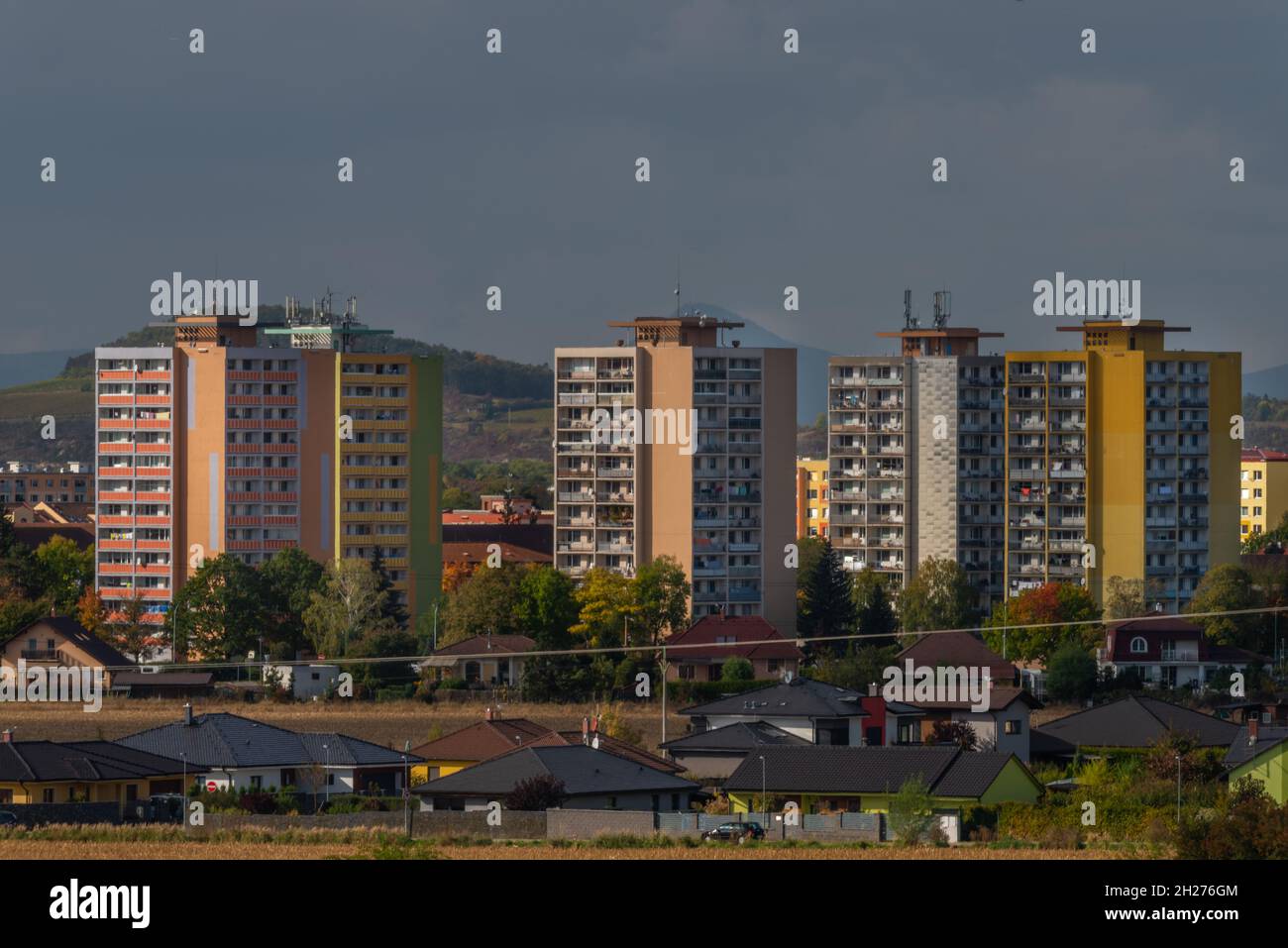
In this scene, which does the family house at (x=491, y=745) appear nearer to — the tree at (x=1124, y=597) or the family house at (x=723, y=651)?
the family house at (x=723, y=651)

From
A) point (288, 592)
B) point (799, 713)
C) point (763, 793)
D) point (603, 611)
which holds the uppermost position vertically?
point (288, 592)

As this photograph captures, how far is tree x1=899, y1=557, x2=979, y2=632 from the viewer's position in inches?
3856

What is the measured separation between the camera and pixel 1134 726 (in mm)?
65500

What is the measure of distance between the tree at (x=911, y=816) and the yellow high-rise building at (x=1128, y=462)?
59.0m

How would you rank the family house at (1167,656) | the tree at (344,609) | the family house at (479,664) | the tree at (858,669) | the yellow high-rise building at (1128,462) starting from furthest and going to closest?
the yellow high-rise building at (1128,462), the tree at (344,609), the family house at (1167,656), the family house at (479,664), the tree at (858,669)

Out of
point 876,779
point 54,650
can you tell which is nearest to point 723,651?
point 54,650

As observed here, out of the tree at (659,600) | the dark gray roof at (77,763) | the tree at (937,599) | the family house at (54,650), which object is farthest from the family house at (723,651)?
the dark gray roof at (77,763)

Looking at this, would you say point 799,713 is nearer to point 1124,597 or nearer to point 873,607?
point 873,607

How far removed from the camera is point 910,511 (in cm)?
11069

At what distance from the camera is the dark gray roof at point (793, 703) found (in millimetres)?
63938

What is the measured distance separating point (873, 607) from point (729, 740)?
37.8 metres
